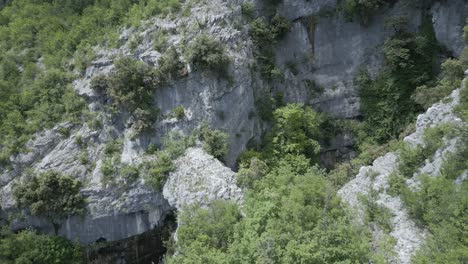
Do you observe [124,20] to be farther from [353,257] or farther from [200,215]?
[353,257]

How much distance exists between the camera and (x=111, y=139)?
77.7 feet

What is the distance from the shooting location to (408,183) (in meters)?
16.0

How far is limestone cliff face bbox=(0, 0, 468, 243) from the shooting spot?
21.8 m

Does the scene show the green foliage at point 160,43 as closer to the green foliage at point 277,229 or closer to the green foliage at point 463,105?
the green foliage at point 277,229

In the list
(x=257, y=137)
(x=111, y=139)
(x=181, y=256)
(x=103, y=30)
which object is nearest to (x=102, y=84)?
(x=111, y=139)

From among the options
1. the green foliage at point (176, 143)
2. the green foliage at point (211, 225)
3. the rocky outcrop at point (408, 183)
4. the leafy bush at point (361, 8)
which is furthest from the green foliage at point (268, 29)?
the green foliage at point (211, 225)

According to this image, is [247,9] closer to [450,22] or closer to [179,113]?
[179,113]

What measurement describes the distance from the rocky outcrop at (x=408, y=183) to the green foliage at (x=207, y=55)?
1004 cm

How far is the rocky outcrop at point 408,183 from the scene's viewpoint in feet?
46.4

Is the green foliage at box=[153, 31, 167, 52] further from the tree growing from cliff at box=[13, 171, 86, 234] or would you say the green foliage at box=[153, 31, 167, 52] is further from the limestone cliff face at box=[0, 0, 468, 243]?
the tree growing from cliff at box=[13, 171, 86, 234]

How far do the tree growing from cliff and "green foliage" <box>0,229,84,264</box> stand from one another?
1184mm

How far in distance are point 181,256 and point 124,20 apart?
17463 millimetres

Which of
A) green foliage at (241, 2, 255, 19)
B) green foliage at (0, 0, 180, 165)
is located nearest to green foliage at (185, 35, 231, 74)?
green foliage at (241, 2, 255, 19)

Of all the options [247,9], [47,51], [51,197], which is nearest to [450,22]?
[247,9]
